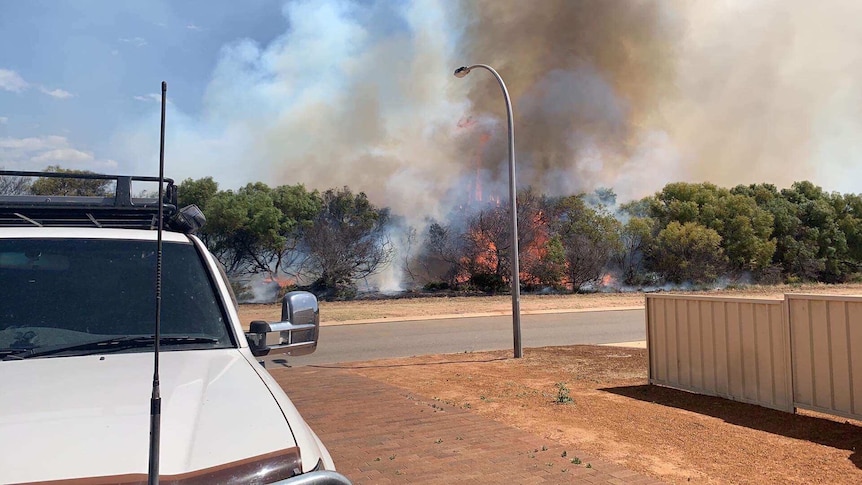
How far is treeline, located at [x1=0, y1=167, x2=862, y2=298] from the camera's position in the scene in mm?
37000

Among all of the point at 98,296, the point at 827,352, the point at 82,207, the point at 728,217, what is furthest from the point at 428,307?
the point at 728,217

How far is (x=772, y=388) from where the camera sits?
677 centimetres

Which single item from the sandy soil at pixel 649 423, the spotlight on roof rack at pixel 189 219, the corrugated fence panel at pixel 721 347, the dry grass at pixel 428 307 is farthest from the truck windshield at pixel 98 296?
the dry grass at pixel 428 307

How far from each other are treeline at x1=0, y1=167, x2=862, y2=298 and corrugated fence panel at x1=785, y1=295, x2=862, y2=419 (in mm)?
29880

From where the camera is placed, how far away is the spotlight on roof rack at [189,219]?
10.8 feet

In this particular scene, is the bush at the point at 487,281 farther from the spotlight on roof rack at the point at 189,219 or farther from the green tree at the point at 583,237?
the spotlight on roof rack at the point at 189,219

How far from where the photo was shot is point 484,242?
1491 inches

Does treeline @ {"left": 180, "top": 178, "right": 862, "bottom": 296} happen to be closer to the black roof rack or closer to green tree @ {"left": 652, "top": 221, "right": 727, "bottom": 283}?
green tree @ {"left": 652, "top": 221, "right": 727, "bottom": 283}

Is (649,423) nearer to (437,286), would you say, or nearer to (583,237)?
(437,286)

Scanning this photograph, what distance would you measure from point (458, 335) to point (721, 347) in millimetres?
9831

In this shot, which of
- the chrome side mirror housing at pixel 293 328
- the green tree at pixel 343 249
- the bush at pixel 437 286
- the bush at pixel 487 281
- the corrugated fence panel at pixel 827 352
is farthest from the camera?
the bush at pixel 437 286

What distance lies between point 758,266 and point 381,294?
2871 cm

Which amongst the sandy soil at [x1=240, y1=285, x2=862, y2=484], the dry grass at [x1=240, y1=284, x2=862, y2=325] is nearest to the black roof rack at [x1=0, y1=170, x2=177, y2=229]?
the sandy soil at [x1=240, y1=285, x2=862, y2=484]

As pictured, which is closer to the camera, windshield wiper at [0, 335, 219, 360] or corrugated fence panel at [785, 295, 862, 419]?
windshield wiper at [0, 335, 219, 360]
